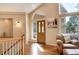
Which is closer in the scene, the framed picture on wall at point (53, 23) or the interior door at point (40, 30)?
the framed picture on wall at point (53, 23)

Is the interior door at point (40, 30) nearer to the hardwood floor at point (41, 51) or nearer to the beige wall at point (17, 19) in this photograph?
the beige wall at point (17, 19)

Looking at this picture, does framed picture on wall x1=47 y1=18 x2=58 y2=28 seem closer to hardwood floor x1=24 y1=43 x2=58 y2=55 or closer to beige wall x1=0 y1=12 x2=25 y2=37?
hardwood floor x1=24 y1=43 x2=58 y2=55

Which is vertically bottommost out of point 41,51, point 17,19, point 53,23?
point 41,51

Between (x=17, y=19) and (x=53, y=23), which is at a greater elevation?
(x=17, y=19)

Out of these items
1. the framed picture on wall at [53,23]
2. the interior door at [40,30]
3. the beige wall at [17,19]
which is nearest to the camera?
the framed picture on wall at [53,23]

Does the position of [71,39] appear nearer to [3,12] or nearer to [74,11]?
Result: [74,11]

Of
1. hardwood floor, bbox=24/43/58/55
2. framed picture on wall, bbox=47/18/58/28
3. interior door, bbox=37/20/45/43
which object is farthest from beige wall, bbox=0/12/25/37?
hardwood floor, bbox=24/43/58/55

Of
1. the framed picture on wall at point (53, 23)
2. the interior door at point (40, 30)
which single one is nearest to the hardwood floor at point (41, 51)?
the framed picture on wall at point (53, 23)

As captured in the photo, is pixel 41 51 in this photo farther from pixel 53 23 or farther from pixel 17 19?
pixel 17 19

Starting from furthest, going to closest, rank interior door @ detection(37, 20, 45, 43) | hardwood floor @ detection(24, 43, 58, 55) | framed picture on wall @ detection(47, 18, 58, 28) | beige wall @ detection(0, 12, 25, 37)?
interior door @ detection(37, 20, 45, 43) < beige wall @ detection(0, 12, 25, 37) < framed picture on wall @ detection(47, 18, 58, 28) < hardwood floor @ detection(24, 43, 58, 55)

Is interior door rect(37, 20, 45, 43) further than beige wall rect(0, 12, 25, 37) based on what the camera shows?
Yes

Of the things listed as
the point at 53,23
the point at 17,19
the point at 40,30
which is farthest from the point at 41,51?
the point at 40,30
